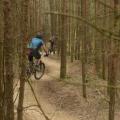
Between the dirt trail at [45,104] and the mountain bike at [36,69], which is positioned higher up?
the mountain bike at [36,69]

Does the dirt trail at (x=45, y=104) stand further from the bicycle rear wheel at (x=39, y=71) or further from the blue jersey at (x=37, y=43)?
the blue jersey at (x=37, y=43)

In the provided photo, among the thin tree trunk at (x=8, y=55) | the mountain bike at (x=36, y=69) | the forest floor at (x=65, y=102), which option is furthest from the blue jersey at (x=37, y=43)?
the thin tree trunk at (x=8, y=55)

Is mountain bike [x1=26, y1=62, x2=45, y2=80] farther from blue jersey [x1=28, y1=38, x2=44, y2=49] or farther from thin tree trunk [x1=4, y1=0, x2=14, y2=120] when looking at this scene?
thin tree trunk [x1=4, y1=0, x2=14, y2=120]

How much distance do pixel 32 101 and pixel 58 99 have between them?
6.57 feet

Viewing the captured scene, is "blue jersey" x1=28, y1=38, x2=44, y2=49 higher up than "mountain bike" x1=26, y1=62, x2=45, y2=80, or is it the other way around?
"blue jersey" x1=28, y1=38, x2=44, y2=49

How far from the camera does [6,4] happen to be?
9.33 meters

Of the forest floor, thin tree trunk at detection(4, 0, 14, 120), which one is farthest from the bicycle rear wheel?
thin tree trunk at detection(4, 0, 14, 120)

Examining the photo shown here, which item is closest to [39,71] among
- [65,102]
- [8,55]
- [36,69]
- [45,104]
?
[36,69]

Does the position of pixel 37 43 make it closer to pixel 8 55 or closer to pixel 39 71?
pixel 39 71

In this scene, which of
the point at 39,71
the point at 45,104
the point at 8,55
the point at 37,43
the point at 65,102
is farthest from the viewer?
the point at 39,71

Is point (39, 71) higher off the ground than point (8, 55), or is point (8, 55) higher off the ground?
point (8, 55)

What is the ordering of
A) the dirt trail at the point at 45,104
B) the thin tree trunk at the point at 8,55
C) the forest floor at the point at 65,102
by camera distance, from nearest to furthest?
the thin tree trunk at the point at 8,55 < the dirt trail at the point at 45,104 < the forest floor at the point at 65,102

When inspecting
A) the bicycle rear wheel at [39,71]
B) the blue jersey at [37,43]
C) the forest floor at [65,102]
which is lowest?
the forest floor at [65,102]

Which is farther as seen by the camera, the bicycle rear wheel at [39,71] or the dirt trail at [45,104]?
the bicycle rear wheel at [39,71]
